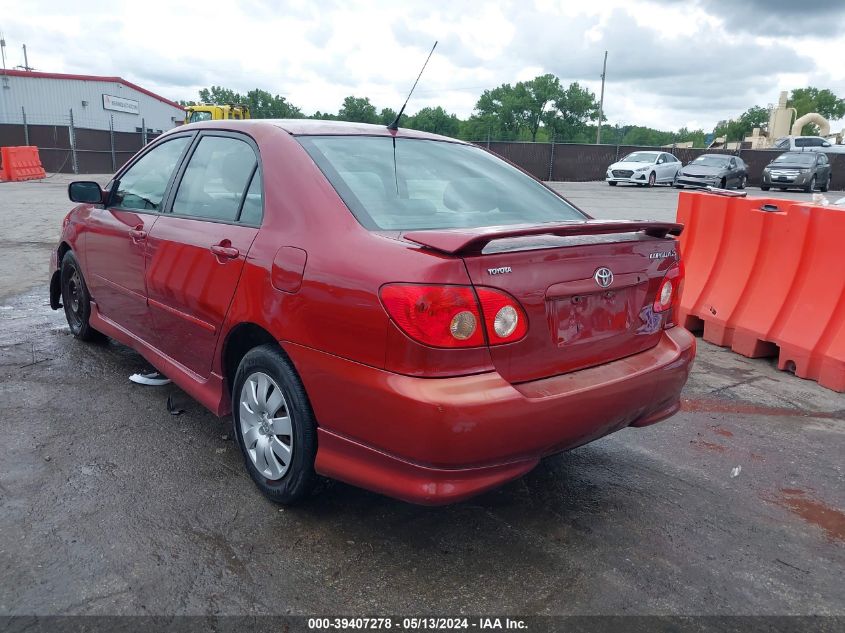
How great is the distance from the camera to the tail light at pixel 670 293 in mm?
2965

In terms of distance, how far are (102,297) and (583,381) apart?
3.30 m

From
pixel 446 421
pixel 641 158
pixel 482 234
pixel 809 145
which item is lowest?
pixel 446 421

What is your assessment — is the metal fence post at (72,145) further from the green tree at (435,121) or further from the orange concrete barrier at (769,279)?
the green tree at (435,121)

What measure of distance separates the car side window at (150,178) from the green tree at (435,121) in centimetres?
8883

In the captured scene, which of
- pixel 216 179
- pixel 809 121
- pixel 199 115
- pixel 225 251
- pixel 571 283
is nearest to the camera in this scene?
pixel 571 283

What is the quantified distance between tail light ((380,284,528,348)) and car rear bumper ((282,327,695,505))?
140mm

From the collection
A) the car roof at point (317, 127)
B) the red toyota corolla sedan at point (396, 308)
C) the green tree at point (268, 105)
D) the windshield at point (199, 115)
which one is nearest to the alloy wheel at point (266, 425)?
the red toyota corolla sedan at point (396, 308)

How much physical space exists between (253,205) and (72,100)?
139 feet

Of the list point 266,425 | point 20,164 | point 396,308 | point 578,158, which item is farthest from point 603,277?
point 578,158

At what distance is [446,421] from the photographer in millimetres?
2252

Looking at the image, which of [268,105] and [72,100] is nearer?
[72,100]

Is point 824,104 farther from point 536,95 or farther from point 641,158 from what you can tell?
point 641,158

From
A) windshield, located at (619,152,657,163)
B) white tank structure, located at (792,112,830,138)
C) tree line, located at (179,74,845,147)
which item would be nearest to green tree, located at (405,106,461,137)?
tree line, located at (179,74,845,147)

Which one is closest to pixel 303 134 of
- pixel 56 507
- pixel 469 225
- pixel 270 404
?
pixel 469 225
